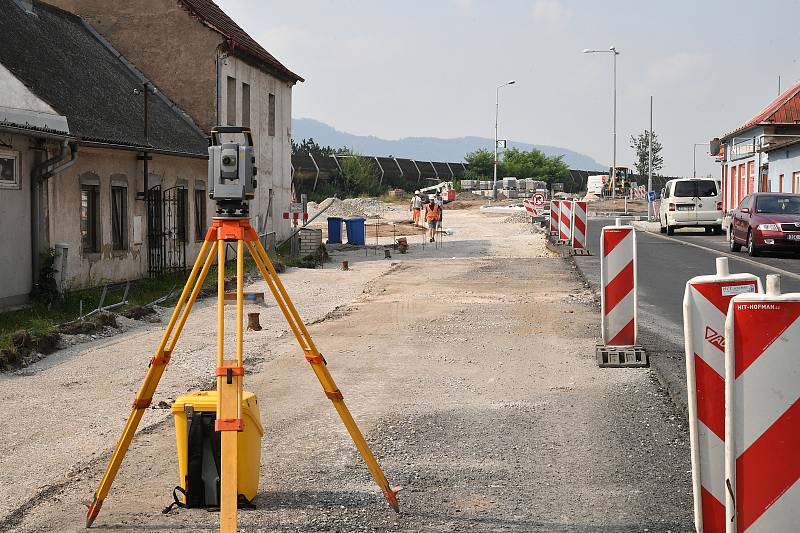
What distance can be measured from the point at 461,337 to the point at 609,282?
9.25ft

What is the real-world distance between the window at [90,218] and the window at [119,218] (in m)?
0.70

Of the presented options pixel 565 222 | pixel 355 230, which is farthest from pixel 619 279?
pixel 355 230

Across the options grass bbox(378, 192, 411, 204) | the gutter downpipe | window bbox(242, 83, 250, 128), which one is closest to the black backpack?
the gutter downpipe

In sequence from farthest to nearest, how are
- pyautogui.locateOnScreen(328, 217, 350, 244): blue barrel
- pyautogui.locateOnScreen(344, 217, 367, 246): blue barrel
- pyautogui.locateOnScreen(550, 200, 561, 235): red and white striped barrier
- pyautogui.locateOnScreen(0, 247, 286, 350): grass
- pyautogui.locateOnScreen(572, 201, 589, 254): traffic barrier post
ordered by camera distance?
pyautogui.locateOnScreen(328, 217, 350, 244): blue barrel, pyautogui.locateOnScreen(344, 217, 367, 246): blue barrel, pyautogui.locateOnScreen(550, 200, 561, 235): red and white striped barrier, pyautogui.locateOnScreen(572, 201, 589, 254): traffic barrier post, pyautogui.locateOnScreen(0, 247, 286, 350): grass

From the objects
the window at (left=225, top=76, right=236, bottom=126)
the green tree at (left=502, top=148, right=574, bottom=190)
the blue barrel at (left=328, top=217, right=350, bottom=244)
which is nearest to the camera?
the window at (left=225, top=76, right=236, bottom=126)

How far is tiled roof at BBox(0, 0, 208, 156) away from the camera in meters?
19.5

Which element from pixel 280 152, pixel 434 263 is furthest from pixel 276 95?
pixel 434 263

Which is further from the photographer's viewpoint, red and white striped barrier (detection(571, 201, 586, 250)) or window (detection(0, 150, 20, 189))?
red and white striped barrier (detection(571, 201, 586, 250))

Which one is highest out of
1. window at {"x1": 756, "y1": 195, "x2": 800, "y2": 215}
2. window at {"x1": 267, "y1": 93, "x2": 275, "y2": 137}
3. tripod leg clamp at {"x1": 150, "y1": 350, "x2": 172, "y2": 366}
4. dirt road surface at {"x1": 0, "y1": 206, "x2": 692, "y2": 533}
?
window at {"x1": 267, "y1": 93, "x2": 275, "y2": 137}

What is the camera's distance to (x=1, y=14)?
2108 cm

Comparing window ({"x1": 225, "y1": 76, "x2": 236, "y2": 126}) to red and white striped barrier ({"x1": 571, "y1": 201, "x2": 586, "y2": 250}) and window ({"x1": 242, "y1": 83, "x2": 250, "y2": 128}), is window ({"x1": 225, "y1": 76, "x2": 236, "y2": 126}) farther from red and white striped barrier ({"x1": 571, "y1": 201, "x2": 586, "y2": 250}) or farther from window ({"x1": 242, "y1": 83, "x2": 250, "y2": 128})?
red and white striped barrier ({"x1": 571, "y1": 201, "x2": 586, "y2": 250})

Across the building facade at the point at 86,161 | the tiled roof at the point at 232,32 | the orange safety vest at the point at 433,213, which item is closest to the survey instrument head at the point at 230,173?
the building facade at the point at 86,161

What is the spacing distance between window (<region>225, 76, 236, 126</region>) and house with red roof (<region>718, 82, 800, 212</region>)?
25.0 meters

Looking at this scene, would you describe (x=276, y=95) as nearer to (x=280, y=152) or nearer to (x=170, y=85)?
(x=280, y=152)
